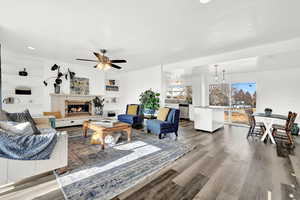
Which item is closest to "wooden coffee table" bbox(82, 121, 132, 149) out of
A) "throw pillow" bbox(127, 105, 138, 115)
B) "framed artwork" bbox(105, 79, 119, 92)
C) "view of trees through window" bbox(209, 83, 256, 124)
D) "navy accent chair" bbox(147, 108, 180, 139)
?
Result: "navy accent chair" bbox(147, 108, 180, 139)

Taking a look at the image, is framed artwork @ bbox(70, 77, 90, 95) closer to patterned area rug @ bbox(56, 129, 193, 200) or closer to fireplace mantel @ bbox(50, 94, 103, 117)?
fireplace mantel @ bbox(50, 94, 103, 117)

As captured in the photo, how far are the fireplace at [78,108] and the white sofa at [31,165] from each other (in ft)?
13.7

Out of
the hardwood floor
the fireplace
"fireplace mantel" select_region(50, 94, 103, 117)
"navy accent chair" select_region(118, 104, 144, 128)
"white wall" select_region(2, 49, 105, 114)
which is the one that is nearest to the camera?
the hardwood floor

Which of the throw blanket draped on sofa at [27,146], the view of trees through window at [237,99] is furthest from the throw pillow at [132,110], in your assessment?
the view of trees through window at [237,99]

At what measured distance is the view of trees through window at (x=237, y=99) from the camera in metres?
6.03

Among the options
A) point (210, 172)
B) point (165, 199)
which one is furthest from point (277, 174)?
point (165, 199)

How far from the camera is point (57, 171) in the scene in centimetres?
213

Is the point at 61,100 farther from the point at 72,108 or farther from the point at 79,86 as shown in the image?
the point at 79,86

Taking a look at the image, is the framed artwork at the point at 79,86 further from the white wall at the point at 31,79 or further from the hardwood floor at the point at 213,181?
the hardwood floor at the point at 213,181

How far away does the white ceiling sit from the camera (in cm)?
210

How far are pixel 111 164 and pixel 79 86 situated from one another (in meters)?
4.72

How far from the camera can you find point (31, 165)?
73.3 inches

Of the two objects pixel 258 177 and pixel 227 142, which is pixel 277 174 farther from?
pixel 227 142

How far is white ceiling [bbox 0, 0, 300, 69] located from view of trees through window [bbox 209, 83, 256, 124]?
10.2ft
